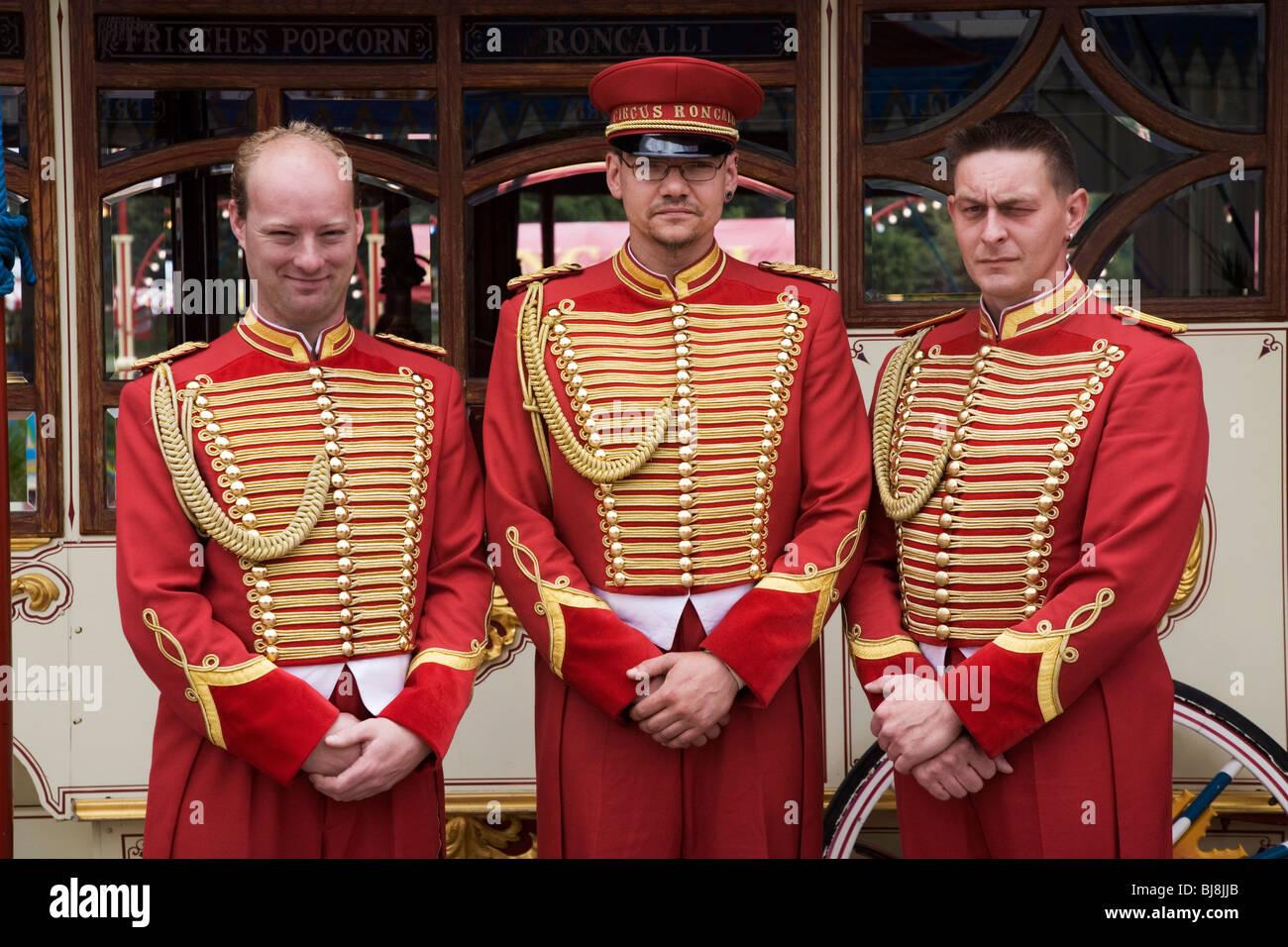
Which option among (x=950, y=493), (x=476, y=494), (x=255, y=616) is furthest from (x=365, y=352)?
(x=950, y=493)

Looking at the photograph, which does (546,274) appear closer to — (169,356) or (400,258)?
(169,356)

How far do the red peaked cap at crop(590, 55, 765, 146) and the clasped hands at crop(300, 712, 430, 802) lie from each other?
4.18 feet

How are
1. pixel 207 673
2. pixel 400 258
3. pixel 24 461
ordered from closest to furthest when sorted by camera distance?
1. pixel 207 673
2. pixel 24 461
3. pixel 400 258

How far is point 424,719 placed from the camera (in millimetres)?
2648

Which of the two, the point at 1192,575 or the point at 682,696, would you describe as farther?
the point at 1192,575

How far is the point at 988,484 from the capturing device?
2.76 metres

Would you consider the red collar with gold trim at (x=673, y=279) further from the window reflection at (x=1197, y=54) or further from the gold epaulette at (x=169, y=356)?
the window reflection at (x=1197, y=54)

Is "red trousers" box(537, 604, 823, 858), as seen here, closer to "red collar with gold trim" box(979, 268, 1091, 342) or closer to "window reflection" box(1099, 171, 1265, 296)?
"red collar with gold trim" box(979, 268, 1091, 342)

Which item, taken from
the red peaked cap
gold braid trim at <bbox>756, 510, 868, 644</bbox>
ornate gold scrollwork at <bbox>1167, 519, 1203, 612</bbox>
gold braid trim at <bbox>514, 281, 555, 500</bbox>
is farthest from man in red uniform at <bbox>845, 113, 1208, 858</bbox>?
ornate gold scrollwork at <bbox>1167, 519, 1203, 612</bbox>

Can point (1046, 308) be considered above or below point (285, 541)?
above

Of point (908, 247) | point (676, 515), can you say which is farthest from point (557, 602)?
point (908, 247)

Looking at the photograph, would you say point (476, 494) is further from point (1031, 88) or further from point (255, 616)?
point (1031, 88)

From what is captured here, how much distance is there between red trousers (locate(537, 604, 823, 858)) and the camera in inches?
110

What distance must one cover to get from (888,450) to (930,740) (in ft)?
2.07
